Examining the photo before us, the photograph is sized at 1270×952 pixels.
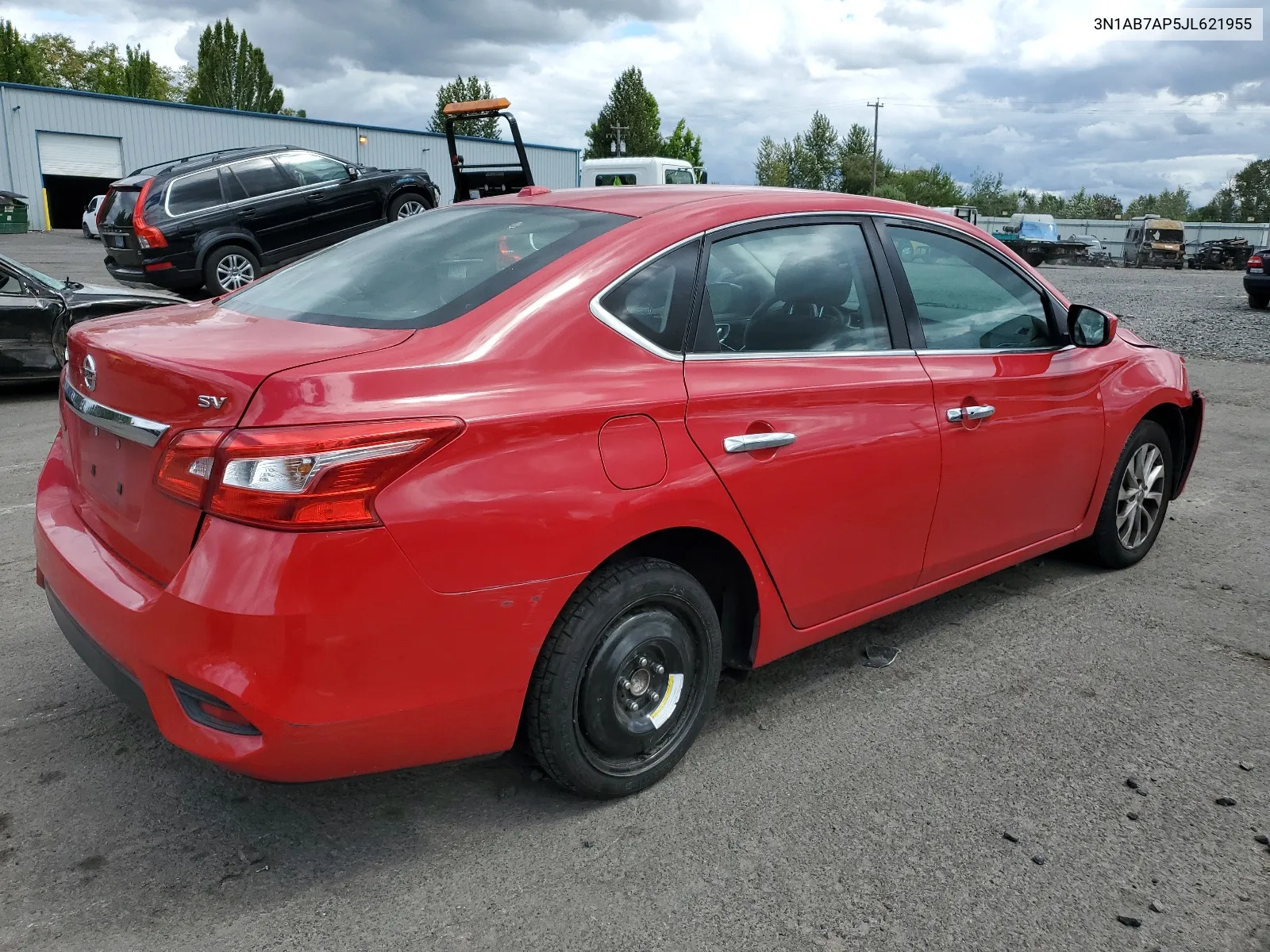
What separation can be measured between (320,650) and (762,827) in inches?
49.1

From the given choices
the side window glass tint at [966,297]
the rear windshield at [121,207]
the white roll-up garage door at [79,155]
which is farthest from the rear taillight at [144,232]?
the white roll-up garage door at [79,155]

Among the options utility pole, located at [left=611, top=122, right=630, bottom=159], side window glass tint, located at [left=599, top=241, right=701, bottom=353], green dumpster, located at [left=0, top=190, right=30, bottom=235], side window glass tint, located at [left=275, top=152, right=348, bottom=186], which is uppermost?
utility pole, located at [left=611, top=122, right=630, bottom=159]

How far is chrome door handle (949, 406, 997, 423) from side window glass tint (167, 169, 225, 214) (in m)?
11.7

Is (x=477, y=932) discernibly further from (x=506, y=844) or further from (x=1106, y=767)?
(x=1106, y=767)

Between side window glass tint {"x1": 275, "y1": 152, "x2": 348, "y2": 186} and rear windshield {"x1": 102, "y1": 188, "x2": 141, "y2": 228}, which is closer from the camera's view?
rear windshield {"x1": 102, "y1": 188, "x2": 141, "y2": 228}

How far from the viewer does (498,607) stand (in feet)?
7.76

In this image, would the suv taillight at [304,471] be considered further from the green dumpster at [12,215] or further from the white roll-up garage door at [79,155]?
the white roll-up garage door at [79,155]

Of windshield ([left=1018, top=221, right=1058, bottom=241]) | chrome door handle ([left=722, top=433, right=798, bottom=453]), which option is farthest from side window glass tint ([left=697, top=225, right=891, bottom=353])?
windshield ([left=1018, top=221, right=1058, bottom=241])

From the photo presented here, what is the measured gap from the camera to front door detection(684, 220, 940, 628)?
285cm

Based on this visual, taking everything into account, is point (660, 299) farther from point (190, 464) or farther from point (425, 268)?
point (190, 464)

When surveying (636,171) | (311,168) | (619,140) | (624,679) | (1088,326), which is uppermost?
(619,140)

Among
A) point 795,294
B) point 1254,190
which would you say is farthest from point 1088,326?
point 1254,190

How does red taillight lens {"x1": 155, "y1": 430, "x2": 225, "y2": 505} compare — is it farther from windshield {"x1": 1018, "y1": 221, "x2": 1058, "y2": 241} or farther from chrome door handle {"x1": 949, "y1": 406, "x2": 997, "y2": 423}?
windshield {"x1": 1018, "y1": 221, "x2": 1058, "y2": 241}

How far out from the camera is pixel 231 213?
42.4 feet
